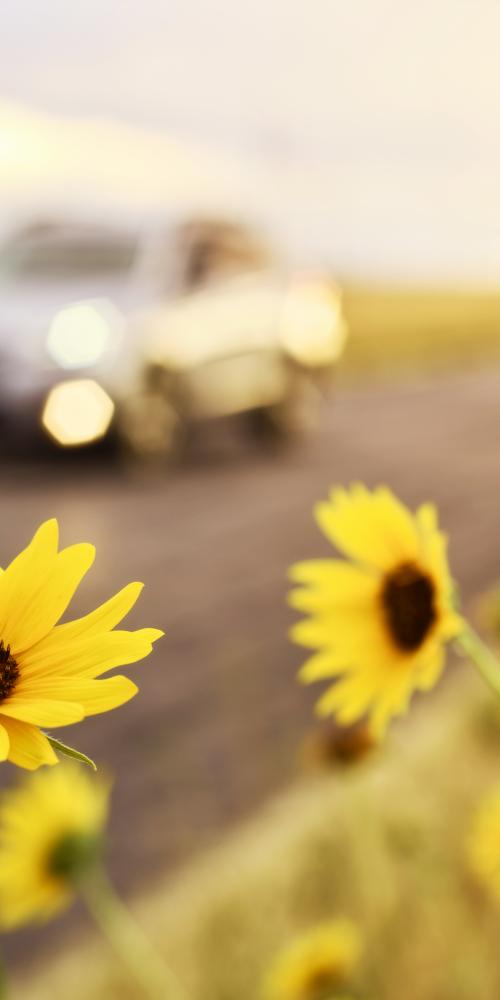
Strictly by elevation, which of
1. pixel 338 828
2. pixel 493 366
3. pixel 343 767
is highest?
pixel 343 767

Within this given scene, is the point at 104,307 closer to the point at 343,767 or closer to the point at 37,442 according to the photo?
the point at 37,442

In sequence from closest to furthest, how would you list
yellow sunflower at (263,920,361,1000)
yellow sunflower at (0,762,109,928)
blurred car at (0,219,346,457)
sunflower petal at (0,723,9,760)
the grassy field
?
sunflower petal at (0,723,9,760) < yellow sunflower at (0,762,109,928) < yellow sunflower at (263,920,361,1000) < blurred car at (0,219,346,457) < the grassy field

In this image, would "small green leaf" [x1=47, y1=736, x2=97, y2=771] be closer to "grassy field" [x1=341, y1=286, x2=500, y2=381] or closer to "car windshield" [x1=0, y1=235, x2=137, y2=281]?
"car windshield" [x1=0, y1=235, x2=137, y2=281]

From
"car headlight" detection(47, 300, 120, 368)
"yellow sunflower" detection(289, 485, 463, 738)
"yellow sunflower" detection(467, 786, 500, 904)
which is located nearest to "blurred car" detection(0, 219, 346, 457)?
"car headlight" detection(47, 300, 120, 368)

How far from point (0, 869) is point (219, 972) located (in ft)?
3.63

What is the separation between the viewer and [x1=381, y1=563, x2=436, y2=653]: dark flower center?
0.64 metres

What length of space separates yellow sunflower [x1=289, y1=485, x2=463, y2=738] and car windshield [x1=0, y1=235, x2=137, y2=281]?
6917 millimetres

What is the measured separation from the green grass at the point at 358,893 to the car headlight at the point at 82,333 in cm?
419

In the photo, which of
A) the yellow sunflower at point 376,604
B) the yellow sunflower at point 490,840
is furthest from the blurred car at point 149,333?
the yellow sunflower at point 376,604

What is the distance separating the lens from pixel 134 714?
4.00 m

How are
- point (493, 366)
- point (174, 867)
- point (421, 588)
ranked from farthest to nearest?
point (493, 366) → point (174, 867) → point (421, 588)

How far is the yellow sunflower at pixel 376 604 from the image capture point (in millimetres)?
558

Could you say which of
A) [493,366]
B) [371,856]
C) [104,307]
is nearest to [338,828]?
[371,856]

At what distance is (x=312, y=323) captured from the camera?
871 centimetres
